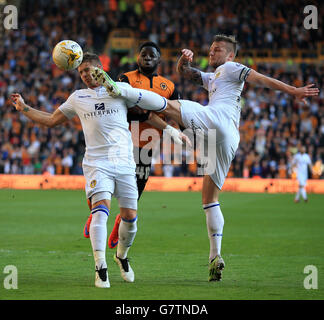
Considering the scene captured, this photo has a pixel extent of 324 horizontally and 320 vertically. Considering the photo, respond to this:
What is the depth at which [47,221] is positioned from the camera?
15516 mm

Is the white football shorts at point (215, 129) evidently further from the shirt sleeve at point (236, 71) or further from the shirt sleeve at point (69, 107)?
the shirt sleeve at point (69, 107)

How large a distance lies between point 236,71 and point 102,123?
1.75m

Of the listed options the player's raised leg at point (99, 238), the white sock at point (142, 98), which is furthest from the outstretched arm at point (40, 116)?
the player's raised leg at point (99, 238)

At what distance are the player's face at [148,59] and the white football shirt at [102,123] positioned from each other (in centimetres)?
159

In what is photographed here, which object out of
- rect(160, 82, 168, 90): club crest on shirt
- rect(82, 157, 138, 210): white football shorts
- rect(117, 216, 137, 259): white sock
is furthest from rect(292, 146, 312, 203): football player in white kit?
rect(82, 157, 138, 210): white football shorts

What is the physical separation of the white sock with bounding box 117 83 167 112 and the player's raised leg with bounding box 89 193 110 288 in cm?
112

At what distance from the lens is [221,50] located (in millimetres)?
8305

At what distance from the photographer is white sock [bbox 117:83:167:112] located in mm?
7393

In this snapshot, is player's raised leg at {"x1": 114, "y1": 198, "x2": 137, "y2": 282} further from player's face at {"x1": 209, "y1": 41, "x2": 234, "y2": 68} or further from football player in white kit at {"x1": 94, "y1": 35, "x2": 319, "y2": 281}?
player's face at {"x1": 209, "y1": 41, "x2": 234, "y2": 68}

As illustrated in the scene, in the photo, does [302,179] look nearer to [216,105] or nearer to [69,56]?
[216,105]
